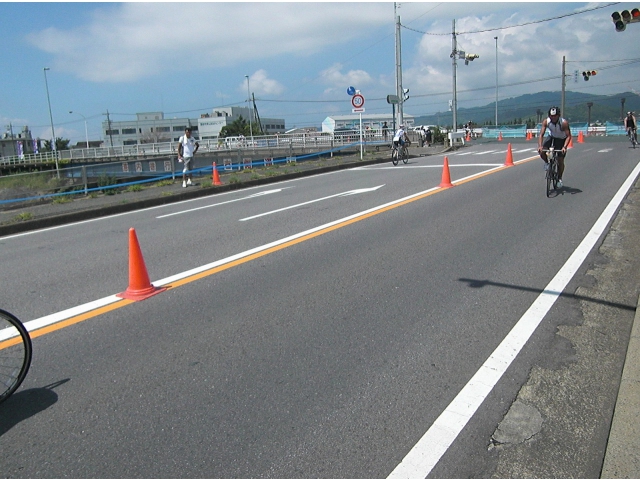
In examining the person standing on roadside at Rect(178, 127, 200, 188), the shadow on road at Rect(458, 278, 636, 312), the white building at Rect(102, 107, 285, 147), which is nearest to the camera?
the shadow on road at Rect(458, 278, 636, 312)

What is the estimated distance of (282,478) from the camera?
3.01 m

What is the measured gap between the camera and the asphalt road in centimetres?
324

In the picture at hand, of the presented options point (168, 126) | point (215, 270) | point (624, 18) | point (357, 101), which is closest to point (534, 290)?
point (215, 270)

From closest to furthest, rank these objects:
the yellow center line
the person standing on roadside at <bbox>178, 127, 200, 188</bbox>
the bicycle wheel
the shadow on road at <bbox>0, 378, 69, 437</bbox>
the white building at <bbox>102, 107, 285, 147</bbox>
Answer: the shadow on road at <bbox>0, 378, 69, 437</bbox>, the bicycle wheel, the yellow center line, the person standing on roadside at <bbox>178, 127, 200, 188</bbox>, the white building at <bbox>102, 107, 285, 147</bbox>

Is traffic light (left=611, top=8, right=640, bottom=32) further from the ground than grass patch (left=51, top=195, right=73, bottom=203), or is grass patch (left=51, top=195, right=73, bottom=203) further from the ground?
traffic light (left=611, top=8, right=640, bottom=32)

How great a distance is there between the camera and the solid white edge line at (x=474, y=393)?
312 centimetres

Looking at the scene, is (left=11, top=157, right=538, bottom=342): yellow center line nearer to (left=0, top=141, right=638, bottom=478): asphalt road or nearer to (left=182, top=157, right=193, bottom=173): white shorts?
(left=0, top=141, right=638, bottom=478): asphalt road

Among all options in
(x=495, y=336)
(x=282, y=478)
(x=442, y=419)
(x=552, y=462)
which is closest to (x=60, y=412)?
(x=282, y=478)

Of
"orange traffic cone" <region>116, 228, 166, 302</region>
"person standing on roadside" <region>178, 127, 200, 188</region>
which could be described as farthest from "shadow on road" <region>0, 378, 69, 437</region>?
"person standing on roadside" <region>178, 127, 200, 188</region>

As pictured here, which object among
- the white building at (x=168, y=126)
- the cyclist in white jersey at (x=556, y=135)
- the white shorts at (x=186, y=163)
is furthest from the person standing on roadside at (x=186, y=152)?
the white building at (x=168, y=126)

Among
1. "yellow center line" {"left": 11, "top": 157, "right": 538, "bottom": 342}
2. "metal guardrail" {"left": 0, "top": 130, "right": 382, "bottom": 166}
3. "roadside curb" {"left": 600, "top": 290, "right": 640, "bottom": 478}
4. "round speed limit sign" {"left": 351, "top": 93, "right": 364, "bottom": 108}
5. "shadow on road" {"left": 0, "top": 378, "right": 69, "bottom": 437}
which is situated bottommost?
"roadside curb" {"left": 600, "top": 290, "right": 640, "bottom": 478}

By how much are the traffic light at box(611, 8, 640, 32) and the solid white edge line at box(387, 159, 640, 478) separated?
8.98 metres

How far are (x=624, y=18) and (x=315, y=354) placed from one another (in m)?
13.0

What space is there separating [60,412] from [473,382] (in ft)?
9.67
